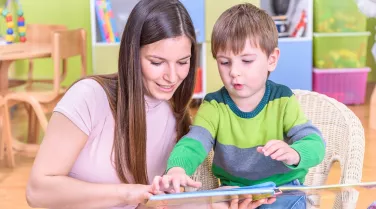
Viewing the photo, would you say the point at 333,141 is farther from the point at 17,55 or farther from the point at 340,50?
the point at 340,50

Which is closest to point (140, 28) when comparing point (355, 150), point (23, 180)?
point (355, 150)

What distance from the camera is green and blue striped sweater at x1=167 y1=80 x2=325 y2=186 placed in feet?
4.86

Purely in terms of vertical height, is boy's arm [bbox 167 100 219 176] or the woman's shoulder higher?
the woman's shoulder

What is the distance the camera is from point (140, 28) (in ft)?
4.57

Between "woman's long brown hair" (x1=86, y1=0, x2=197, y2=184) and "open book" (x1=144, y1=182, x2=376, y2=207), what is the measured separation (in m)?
0.42

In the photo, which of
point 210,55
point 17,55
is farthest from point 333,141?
point 210,55

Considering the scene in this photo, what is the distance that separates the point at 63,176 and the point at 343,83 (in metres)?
3.81

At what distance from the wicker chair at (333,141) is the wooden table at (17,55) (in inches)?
75.7

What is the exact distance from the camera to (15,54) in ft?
11.1

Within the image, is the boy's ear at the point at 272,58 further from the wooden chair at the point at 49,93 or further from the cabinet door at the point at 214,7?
the cabinet door at the point at 214,7

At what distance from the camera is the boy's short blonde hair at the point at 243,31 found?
1426 millimetres

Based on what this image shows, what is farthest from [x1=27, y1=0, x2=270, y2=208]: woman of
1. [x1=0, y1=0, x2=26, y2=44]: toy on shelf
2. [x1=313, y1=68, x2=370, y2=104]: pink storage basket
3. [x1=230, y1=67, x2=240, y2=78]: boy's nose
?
[x1=313, y1=68, x2=370, y2=104]: pink storage basket

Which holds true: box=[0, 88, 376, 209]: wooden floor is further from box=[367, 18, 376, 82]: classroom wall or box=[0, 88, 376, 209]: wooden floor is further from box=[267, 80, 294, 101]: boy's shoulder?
box=[367, 18, 376, 82]: classroom wall

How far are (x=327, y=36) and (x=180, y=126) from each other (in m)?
3.47
